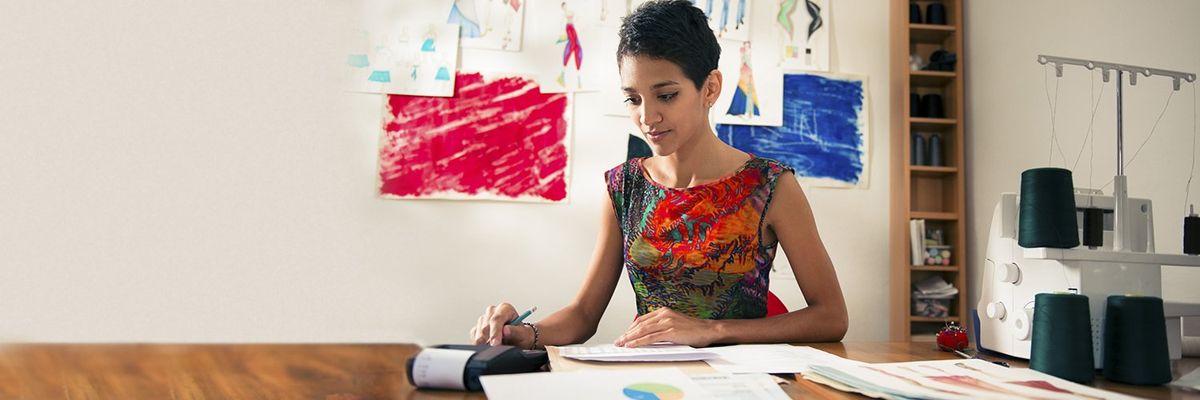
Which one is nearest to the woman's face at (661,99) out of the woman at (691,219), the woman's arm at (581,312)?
the woman at (691,219)

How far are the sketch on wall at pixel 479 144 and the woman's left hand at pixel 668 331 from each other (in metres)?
1.72

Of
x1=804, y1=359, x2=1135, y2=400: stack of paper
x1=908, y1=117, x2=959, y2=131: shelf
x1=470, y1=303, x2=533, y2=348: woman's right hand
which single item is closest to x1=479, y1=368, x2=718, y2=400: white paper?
x1=804, y1=359, x2=1135, y2=400: stack of paper

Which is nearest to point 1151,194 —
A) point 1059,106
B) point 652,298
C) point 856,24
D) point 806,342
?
point 1059,106

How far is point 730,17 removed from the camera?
2.80m

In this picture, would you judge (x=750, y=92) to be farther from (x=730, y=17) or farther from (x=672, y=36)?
(x=672, y=36)

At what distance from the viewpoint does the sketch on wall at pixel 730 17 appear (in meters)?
2.78

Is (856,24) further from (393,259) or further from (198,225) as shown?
(198,225)

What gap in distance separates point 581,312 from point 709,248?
0.25 meters

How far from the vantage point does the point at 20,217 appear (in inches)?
31.0

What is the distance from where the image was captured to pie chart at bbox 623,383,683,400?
622 millimetres

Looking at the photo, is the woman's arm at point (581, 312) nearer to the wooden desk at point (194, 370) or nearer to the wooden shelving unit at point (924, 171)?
the wooden desk at point (194, 370)

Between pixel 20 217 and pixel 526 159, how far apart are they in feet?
6.38

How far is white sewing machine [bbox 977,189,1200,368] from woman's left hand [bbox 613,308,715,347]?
0.42 m

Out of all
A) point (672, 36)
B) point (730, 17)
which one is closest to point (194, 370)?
point (672, 36)
